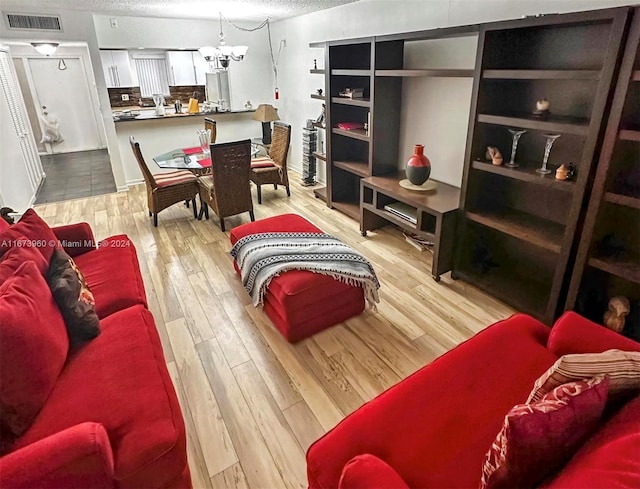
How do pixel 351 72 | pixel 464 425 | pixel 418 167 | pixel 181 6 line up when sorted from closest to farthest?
pixel 464 425 → pixel 418 167 → pixel 351 72 → pixel 181 6

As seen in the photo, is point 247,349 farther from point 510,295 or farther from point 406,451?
point 510,295

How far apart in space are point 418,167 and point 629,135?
145 cm

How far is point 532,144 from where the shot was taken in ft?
8.38

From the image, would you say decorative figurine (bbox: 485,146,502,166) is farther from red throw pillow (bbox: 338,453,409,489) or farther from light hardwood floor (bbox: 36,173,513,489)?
red throw pillow (bbox: 338,453,409,489)

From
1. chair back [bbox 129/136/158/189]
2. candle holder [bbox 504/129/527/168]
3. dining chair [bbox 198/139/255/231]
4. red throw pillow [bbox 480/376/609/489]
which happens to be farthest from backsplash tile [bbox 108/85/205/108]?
red throw pillow [bbox 480/376/609/489]

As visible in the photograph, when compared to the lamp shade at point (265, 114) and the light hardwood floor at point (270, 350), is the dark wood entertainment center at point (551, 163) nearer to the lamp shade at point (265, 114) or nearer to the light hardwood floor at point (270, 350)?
the light hardwood floor at point (270, 350)

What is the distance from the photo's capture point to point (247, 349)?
7.54ft

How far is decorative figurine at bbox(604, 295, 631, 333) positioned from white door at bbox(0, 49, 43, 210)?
5.29 meters

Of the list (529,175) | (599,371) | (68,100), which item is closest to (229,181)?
(529,175)

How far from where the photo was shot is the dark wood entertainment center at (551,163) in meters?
1.87

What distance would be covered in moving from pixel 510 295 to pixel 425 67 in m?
2.11

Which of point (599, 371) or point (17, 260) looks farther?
point (17, 260)

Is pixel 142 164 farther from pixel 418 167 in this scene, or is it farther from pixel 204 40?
pixel 204 40

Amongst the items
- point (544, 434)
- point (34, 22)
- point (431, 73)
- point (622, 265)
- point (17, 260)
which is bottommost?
point (622, 265)
